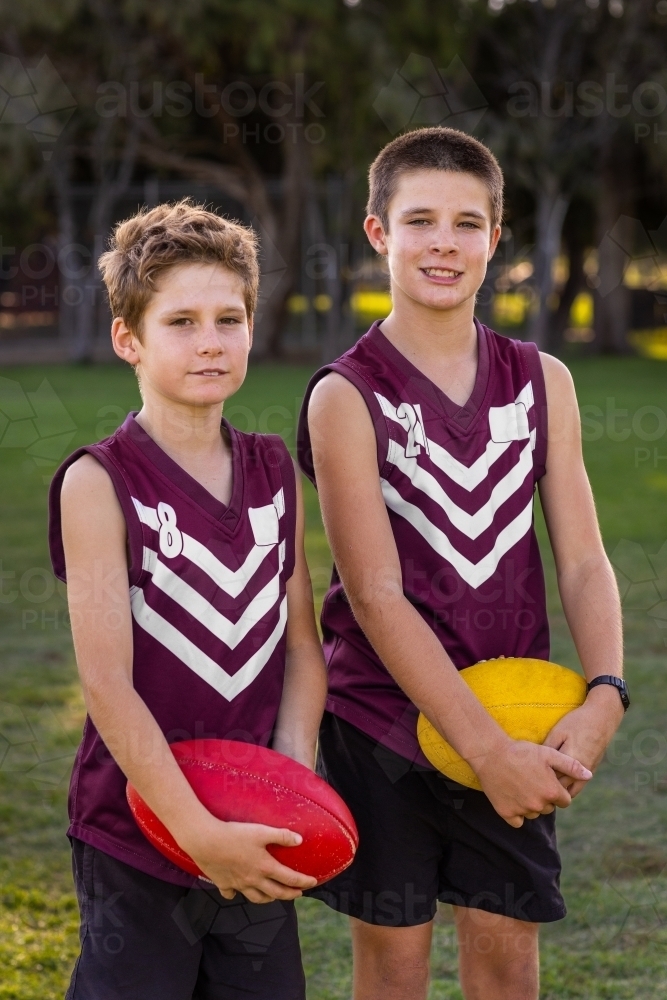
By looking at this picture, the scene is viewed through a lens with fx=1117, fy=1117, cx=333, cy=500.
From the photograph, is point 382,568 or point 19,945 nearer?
point 382,568

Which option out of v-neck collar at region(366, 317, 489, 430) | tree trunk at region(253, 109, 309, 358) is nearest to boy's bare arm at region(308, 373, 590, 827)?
v-neck collar at region(366, 317, 489, 430)

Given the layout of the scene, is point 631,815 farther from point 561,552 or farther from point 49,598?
point 49,598

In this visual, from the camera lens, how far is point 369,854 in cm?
191

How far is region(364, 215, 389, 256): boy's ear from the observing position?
6.72 ft

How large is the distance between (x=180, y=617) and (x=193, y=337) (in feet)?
1.46

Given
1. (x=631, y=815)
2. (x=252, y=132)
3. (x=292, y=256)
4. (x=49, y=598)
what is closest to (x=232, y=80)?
(x=252, y=132)

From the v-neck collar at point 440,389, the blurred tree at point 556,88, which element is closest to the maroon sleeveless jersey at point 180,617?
the v-neck collar at point 440,389

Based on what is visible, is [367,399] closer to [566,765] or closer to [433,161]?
[433,161]

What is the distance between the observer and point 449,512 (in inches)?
74.5

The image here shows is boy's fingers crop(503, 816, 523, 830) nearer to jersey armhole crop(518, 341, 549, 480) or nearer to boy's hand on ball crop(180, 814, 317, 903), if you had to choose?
boy's hand on ball crop(180, 814, 317, 903)

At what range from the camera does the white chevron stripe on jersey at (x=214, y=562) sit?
5.61ft

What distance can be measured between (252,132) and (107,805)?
1953 centimetres

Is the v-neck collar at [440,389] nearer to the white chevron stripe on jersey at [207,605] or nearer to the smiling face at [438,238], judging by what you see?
the smiling face at [438,238]

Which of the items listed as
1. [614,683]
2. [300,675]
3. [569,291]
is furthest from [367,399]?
[569,291]
